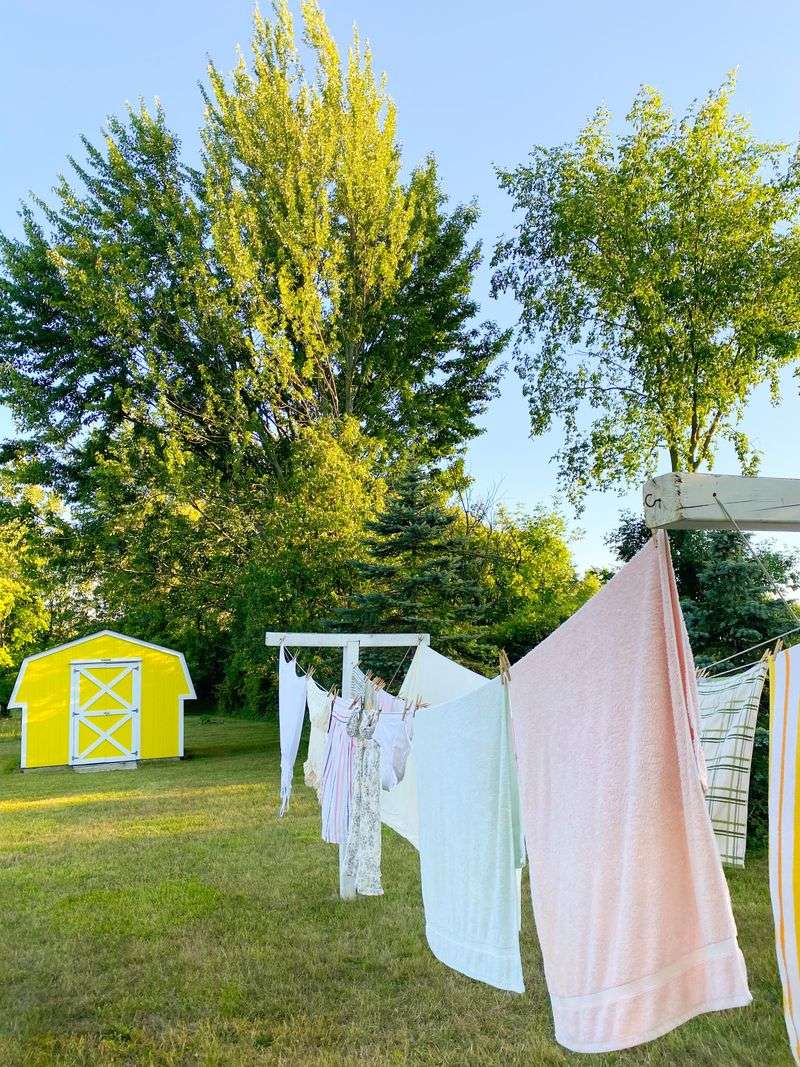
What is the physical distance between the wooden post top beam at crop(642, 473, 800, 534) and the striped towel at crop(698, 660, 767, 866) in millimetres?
3134

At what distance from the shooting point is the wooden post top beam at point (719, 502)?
6.61 ft

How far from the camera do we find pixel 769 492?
2.09m

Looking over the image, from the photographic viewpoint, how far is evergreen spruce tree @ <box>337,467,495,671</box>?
1256cm

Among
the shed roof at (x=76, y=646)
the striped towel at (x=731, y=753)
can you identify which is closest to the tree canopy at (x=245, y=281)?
the shed roof at (x=76, y=646)

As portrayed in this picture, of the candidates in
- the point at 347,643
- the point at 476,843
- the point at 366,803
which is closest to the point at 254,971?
the point at 366,803

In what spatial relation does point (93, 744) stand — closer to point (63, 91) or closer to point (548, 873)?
point (63, 91)

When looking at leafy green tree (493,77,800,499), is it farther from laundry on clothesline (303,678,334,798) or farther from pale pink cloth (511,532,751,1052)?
pale pink cloth (511,532,751,1052)

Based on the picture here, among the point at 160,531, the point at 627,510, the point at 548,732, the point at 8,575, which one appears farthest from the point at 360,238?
the point at 548,732

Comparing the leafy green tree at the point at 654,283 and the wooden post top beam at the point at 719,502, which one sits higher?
the leafy green tree at the point at 654,283

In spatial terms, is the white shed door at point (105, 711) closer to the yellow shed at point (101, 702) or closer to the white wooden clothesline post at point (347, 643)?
the yellow shed at point (101, 702)

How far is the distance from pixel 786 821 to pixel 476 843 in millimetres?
1264

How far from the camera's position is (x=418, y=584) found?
1280 cm

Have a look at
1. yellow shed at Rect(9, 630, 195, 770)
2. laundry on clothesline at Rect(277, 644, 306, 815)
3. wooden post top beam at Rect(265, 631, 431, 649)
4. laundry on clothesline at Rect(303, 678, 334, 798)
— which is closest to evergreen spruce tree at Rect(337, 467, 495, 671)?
yellow shed at Rect(9, 630, 195, 770)

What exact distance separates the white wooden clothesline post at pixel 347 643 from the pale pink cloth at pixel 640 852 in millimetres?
3306
